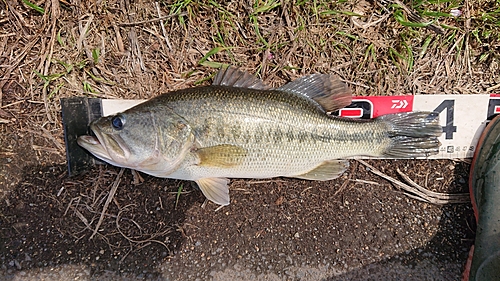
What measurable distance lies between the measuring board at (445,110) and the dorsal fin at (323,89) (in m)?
0.23

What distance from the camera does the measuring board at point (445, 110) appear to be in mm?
2596

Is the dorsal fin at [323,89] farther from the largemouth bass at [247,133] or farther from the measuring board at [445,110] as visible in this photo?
the measuring board at [445,110]

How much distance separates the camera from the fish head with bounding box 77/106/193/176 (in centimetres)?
218

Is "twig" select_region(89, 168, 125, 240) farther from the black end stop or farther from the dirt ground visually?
the black end stop

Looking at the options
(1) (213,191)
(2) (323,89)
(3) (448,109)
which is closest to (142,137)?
(1) (213,191)

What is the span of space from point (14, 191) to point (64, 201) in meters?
0.40

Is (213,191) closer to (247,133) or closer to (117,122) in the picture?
(247,133)

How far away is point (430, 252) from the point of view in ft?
8.77

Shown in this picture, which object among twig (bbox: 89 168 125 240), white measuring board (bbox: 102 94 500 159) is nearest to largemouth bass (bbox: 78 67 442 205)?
white measuring board (bbox: 102 94 500 159)

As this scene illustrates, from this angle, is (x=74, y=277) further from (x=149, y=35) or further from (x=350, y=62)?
(x=350, y=62)

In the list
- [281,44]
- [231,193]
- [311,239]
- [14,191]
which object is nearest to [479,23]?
[281,44]

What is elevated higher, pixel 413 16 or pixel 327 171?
pixel 413 16

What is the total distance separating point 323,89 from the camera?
2.46 meters

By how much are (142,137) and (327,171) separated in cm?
136
